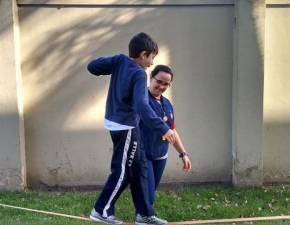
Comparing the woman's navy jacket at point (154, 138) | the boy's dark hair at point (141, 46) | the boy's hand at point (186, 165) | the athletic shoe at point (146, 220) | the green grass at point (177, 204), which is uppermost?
the boy's dark hair at point (141, 46)

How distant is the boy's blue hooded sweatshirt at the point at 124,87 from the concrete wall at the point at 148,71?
204 cm

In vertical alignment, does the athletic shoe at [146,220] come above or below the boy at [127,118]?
below

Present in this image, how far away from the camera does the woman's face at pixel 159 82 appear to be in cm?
437

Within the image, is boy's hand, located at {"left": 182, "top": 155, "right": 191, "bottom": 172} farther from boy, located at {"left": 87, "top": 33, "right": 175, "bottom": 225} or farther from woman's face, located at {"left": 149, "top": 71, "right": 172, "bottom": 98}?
woman's face, located at {"left": 149, "top": 71, "right": 172, "bottom": 98}

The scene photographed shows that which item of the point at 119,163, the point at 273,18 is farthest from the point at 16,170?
the point at 273,18

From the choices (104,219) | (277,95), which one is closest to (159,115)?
(104,219)

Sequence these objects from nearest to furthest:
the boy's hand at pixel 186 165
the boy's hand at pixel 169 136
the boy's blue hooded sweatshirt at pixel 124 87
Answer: the boy's hand at pixel 169 136, the boy's blue hooded sweatshirt at pixel 124 87, the boy's hand at pixel 186 165

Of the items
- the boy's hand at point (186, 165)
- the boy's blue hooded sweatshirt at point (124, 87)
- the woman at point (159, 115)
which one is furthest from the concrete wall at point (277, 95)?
the boy's blue hooded sweatshirt at point (124, 87)

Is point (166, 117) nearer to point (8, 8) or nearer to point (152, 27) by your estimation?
point (152, 27)

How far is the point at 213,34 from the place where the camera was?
20.5 ft

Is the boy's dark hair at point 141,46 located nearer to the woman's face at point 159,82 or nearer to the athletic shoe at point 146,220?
the woman's face at point 159,82

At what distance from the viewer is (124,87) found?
13.3 ft

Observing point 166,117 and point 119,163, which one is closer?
point 119,163

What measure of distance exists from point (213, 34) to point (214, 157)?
1642mm
